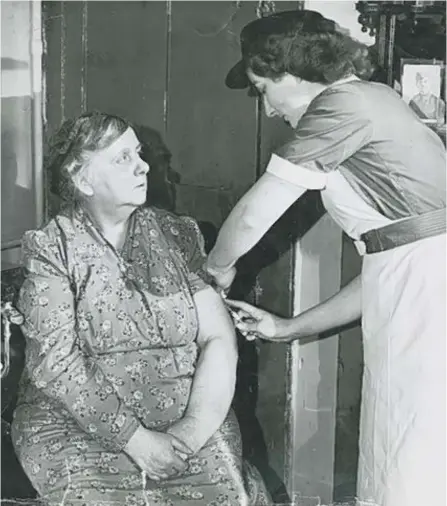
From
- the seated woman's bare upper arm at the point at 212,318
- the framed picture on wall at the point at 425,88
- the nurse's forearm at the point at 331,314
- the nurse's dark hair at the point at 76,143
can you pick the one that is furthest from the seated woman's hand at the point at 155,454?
the framed picture on wall at the point at 425,88

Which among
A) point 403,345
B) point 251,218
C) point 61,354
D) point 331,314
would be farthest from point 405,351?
point 61,354

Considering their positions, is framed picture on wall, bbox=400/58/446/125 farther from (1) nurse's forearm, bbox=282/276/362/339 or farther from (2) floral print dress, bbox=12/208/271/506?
(2) floral print dress, bbox=12/208/271/506

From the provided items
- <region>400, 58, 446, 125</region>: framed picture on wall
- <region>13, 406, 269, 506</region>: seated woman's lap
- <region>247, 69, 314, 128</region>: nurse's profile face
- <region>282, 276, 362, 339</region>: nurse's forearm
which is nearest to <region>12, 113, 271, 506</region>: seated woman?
<region>13, 406, 269, 506</region>: seated woman's lap

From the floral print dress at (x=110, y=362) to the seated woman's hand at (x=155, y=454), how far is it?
1 cm

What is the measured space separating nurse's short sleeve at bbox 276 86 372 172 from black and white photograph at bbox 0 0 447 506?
49 millimetres

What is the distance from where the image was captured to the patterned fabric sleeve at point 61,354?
148cm

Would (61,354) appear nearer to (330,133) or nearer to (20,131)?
(20,131)

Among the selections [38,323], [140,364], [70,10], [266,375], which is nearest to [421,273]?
[266,375]

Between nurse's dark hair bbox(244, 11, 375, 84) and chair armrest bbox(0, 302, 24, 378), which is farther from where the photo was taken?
chair armrest bbox(0, 302, 24, 378)

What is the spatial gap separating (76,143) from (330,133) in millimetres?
416

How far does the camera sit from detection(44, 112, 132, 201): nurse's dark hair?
4.84 ft

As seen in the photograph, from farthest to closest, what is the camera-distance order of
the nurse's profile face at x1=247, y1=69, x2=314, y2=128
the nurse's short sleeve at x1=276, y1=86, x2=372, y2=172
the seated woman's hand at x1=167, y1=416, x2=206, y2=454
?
the seated woman's hand at x1=167, y1=416, x2=206, y2=454 < the nurse's profile face at x1=247, y1=69, x2=314, y2=128 < the nurse's short sleeve at x1=276, y1=86, x2=372, y2=172

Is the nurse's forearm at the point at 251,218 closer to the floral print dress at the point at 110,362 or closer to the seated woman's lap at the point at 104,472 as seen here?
the floral print dress at the point at 110,362

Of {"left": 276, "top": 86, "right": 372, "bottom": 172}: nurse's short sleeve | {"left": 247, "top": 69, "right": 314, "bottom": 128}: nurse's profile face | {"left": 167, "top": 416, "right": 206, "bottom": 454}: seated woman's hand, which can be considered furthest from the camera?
{"left": 167, "top": 416, "right": 206, "bottom": 454}: seated woman's hand
